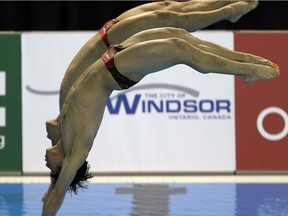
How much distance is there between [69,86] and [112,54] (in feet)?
3.18

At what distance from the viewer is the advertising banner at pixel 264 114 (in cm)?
1124

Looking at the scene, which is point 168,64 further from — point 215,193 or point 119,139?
point 119,139

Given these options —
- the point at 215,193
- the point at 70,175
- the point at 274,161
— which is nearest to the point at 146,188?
the point at 215,193

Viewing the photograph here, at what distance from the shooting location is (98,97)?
24.1 feet

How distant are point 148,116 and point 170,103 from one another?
1.08ft

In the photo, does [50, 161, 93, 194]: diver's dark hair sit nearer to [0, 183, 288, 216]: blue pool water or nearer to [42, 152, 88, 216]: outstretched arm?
[42, 152, 88, 216]: outstretched arm

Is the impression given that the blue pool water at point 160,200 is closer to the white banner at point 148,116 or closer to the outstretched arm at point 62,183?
the white banner at point 148,116

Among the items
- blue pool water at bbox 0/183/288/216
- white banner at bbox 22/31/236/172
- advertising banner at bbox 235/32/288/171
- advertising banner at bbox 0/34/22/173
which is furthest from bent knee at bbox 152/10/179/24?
advertising banner at bbox 0/34/22/173

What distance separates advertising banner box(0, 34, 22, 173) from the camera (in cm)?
1120

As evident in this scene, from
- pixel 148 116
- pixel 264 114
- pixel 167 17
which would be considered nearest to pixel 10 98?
pixel 148 116

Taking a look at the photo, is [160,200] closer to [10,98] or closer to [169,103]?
[169,103]

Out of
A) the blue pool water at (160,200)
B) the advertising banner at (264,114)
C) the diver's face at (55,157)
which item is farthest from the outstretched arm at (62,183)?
the advertising banner at (264,114)

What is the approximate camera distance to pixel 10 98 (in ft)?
36.8

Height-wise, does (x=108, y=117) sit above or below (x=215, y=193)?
above
